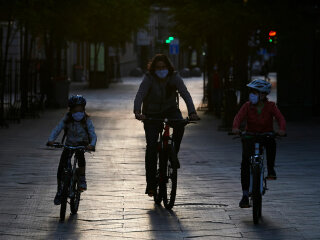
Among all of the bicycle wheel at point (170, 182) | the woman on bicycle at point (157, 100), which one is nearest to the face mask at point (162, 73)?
the woman on bicycle at point (157, 100)

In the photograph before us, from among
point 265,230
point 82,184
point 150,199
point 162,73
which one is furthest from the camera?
point 150,199

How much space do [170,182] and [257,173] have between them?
1.42m

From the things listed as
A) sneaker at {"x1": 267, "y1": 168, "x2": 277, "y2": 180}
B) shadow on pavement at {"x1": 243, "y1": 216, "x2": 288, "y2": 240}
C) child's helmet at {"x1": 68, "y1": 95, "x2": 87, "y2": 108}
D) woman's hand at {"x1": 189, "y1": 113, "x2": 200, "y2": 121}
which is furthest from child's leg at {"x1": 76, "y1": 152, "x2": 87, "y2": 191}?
sneaker at {"x1": 267, "y1": 168, "x2": 277, "y2": 180}

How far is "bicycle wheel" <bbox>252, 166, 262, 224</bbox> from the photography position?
28.8 feet

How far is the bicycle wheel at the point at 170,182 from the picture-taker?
9.80 meters

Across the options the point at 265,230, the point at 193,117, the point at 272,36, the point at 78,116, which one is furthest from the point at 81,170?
the point at 272,36

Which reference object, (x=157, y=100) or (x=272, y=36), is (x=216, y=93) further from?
(x=157, y=100)

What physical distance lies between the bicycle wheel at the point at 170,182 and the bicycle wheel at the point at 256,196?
1.13m

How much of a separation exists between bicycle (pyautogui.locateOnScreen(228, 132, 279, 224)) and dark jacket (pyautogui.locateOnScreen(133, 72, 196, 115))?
1.24 meters

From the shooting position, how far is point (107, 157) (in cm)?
1556

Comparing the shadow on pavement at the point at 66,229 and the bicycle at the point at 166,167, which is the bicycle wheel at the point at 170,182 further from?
the shadow on pavement at the point at 66,229

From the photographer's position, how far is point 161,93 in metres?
10.2

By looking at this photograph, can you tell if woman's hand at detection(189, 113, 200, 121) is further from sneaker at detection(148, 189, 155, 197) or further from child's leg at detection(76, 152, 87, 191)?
child's leg at detection(76, 152, 87, 191)

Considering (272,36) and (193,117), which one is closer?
(193,117)
